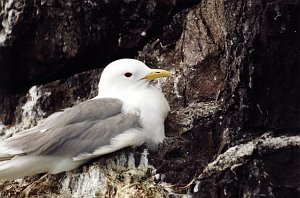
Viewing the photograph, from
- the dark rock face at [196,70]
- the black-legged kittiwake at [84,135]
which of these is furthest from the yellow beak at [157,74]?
the dark rock face at [196,70]

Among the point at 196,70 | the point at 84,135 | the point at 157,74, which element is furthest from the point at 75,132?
the point at 196,70

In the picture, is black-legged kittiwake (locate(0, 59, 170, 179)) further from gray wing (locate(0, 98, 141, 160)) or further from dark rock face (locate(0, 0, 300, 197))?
dark rock face (locate(0, 0, 300, 197))

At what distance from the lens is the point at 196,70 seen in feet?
18.7

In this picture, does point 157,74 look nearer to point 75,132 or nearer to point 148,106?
point 148,106

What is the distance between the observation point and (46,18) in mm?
6051

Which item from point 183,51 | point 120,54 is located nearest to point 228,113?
point 183,51

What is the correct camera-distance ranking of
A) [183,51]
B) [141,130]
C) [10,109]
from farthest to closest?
[10,109] → [183,51] → [141,130]

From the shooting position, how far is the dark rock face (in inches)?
191

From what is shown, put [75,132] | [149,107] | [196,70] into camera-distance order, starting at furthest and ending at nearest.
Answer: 1. [196,70]
2. [149,107]
3. [75,132]

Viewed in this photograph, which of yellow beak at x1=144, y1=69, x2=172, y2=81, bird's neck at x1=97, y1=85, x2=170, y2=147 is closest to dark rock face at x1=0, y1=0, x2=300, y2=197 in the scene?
bird's neck at x1=97, y1=85, x2=170, y2=147

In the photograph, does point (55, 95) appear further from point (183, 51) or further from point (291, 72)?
point (291, 72)

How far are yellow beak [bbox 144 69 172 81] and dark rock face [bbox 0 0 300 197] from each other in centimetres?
27

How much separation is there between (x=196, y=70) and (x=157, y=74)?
333 millimetres

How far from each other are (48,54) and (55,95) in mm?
289
